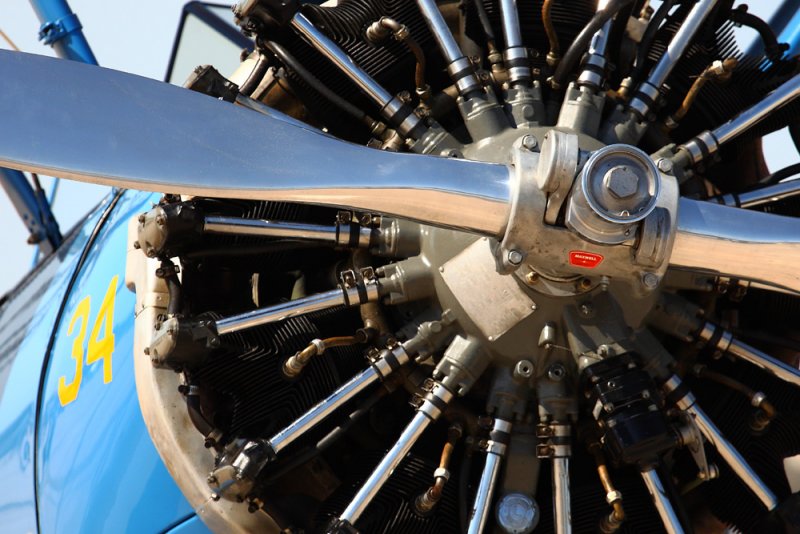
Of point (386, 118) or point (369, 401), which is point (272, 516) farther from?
point (386, 118)

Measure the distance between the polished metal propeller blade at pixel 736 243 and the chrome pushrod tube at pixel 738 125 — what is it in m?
0.72

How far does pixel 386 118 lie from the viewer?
410cm

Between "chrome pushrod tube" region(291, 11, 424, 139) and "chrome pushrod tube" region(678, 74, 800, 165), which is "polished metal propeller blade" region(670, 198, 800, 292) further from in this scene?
"chrome pushrod tube" region(291, 11, 424, 139)

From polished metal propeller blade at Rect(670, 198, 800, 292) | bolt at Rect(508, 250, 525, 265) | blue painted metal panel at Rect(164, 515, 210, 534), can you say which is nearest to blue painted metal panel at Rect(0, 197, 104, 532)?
blue painted metal panel at Rect(164, 515, 210, 534)

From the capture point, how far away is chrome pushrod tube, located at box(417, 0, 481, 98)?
4.02 meters

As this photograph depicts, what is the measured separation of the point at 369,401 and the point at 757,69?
1908 millimetres

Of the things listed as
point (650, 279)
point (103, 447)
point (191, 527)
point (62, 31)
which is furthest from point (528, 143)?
point (62, 31)

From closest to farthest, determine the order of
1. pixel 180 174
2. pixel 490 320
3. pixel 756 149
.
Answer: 1. pixel 180 174
2. pixel 490 320
3. pixel 756 149

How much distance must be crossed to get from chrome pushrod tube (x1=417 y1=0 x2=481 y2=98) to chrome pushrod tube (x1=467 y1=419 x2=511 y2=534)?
1.13 m

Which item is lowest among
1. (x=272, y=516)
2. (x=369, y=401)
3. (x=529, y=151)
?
(x=272, y=516)

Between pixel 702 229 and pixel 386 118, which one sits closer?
pixel 702 229

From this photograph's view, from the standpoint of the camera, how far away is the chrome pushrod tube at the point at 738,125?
4.12 metres

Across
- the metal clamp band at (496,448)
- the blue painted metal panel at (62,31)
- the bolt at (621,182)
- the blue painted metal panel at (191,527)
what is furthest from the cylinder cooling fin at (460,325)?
the blue painted metal panel at (62,31)

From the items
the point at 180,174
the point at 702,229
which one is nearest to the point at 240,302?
the point at 180,174
